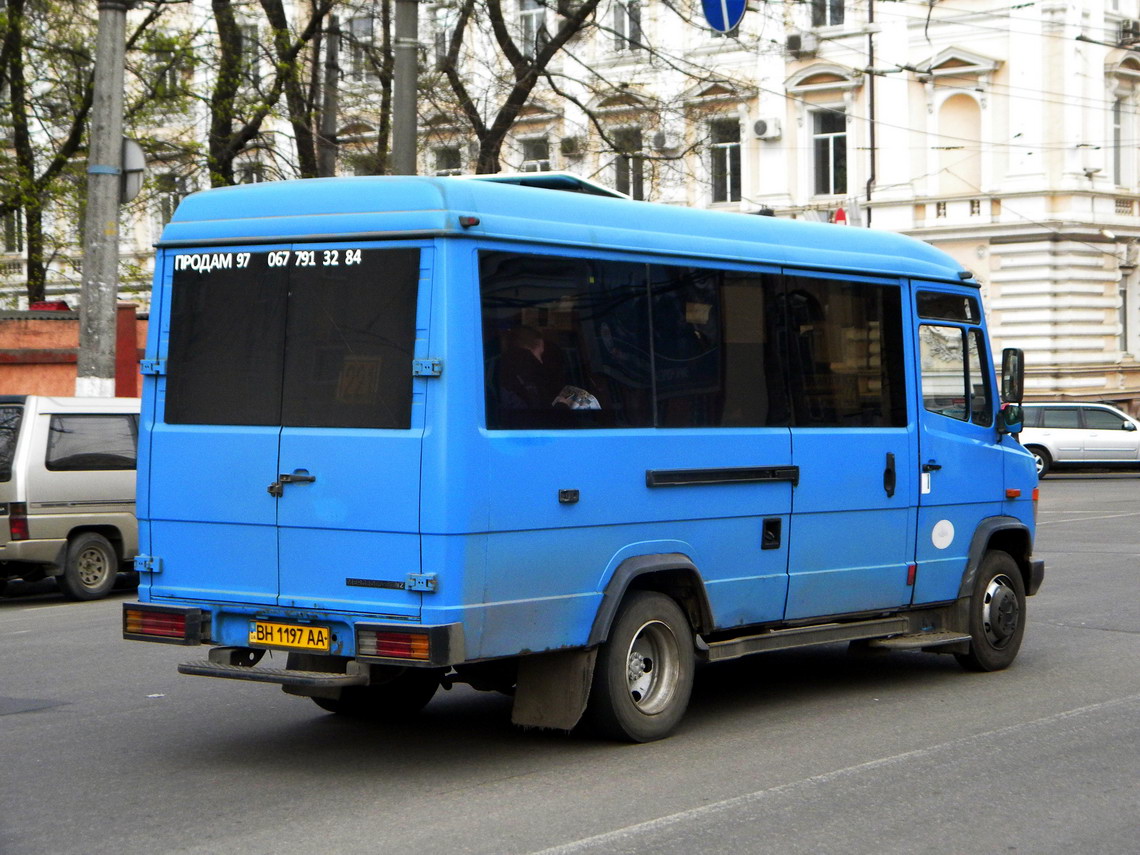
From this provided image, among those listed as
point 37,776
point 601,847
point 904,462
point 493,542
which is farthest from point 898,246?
point 37,776

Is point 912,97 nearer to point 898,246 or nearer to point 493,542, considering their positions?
point 898,246

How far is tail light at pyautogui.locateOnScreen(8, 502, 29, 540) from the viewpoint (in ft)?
47.1

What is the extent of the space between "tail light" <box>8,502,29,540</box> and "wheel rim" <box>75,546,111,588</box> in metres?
0.67

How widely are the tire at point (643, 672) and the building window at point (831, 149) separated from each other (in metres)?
36.7

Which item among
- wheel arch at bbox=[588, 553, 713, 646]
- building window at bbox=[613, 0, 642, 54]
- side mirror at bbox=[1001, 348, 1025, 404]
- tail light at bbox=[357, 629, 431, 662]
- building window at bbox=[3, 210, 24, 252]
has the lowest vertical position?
tail light at bbox=[357, 629, 431, 662]

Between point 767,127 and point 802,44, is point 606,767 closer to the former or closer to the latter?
point 802,44

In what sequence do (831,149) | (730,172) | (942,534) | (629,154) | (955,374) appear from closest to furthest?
(942,534) < (955,374) < (629,154) < (831,149) < (730,172)

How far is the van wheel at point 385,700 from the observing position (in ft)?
27.5

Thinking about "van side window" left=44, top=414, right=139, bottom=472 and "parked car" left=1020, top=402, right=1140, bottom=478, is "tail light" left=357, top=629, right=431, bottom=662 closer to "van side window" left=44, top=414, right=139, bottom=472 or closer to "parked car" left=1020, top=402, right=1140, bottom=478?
"van side window" left=44, top=414, right=139, bottom=472

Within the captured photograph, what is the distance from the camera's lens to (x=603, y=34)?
4156 cm

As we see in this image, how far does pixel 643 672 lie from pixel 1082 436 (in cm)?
2861

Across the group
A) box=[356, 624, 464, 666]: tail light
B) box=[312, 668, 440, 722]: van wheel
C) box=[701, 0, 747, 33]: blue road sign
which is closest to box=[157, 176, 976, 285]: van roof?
box=[356, 624, 464, 666]: tail light

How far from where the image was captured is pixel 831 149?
43438 millimetres

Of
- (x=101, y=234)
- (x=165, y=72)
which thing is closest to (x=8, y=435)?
(x=101, y=234)
